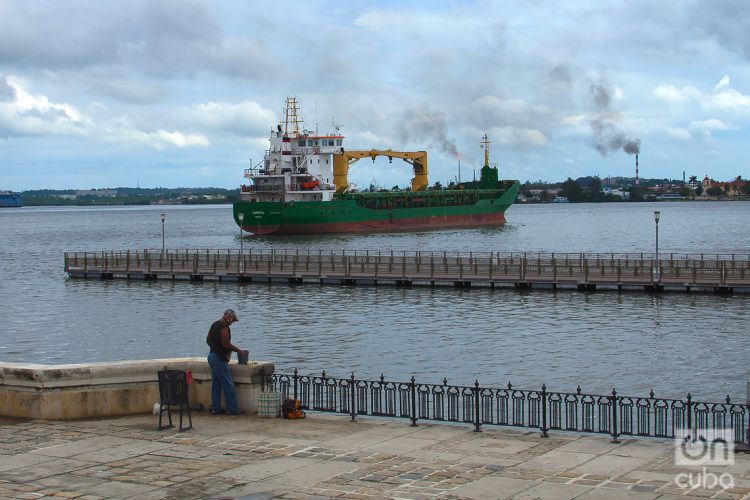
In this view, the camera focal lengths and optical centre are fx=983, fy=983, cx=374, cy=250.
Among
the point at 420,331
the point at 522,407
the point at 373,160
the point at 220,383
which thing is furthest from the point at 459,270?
the point at 373,160

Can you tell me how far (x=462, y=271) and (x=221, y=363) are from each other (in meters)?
37.3

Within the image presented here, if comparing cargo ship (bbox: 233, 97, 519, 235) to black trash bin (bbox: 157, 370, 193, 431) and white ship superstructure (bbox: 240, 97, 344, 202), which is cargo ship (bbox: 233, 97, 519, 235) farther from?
black trash bin (bbox: 157, 370, 193, 431)

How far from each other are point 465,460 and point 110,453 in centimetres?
439

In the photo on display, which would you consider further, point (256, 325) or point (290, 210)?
point (290, 210)

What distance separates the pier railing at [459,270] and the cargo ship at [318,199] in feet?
145

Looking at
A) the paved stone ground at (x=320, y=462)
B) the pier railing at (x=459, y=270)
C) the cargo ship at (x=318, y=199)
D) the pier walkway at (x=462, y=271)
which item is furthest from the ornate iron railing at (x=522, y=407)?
the cargo ship at (x=318, y=199)

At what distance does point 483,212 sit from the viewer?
467 feet

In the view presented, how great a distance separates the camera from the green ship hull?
10950 centimetres

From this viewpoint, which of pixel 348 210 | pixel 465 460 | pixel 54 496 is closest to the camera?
pixel 54 496

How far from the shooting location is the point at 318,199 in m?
114

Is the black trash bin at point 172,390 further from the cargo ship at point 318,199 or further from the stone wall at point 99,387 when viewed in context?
the cargo ship at point 318,199

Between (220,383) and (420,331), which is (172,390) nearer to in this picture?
(220,383)

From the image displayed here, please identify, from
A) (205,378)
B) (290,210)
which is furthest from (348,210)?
(205,378)

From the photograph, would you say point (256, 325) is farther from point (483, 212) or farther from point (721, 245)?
point (483, 212)
